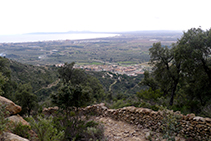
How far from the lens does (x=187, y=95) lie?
30.6 ft

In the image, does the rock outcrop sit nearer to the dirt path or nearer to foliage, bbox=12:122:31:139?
foliage, bbox=12:122:31:139

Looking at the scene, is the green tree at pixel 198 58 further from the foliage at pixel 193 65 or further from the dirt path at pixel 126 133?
the dirt path at pixel 126 133

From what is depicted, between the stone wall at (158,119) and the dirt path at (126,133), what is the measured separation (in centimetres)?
27

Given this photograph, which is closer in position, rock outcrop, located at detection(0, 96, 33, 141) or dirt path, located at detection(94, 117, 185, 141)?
rock outcrop, located at detection(0, 96, 33, 141)

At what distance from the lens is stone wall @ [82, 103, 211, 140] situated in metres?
4.72

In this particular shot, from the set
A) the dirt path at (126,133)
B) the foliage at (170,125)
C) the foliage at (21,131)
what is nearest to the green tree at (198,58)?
the foliage at (170,125)

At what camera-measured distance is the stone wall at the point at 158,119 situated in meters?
4.72

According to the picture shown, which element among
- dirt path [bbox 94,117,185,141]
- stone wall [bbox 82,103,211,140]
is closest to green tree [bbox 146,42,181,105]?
stone wall [bbox 82,103,211,140]

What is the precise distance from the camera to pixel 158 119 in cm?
566

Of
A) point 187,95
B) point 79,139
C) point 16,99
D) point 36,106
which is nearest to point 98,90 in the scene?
point 36,106

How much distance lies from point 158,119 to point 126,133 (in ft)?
4.93

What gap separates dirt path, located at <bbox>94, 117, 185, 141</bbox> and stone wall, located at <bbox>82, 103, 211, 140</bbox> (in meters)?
0.27

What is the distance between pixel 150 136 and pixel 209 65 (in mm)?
4915

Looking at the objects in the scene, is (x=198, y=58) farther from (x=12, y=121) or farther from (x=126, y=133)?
(x=12, y=121)
